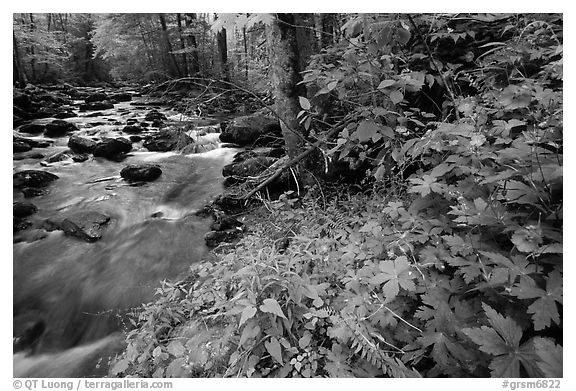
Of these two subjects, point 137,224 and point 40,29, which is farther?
point 137,224

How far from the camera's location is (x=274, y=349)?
1.55m

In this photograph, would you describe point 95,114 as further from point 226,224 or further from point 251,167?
point 226,224

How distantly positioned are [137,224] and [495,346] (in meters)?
4.06

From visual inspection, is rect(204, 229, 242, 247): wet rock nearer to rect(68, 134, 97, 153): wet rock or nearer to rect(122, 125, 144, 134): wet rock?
rect(68, 134, 97, 153): wet rock

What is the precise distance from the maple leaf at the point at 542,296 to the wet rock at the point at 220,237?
113 inches

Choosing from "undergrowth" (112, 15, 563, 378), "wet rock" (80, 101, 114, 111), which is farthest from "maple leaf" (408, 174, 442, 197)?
"wet rock" (80, 101, 114, 111)

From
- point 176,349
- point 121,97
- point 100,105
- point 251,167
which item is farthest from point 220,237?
point 100,105

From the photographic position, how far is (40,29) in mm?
2117

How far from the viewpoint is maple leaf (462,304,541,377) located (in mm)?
1093

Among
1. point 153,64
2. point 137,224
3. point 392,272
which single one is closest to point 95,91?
point 153,64

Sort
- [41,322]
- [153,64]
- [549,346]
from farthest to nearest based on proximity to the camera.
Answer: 1. [153,64]
2. [41,322]
3. [549,346]

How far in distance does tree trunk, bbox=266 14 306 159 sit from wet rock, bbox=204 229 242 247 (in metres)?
1.23

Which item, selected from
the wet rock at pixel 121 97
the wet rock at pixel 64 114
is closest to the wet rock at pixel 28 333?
the wet rock at pixel 64 114
